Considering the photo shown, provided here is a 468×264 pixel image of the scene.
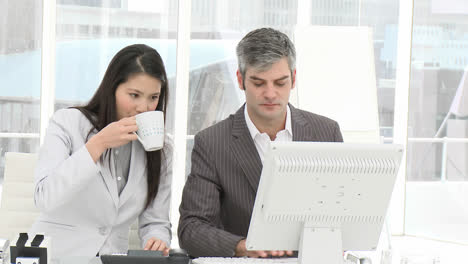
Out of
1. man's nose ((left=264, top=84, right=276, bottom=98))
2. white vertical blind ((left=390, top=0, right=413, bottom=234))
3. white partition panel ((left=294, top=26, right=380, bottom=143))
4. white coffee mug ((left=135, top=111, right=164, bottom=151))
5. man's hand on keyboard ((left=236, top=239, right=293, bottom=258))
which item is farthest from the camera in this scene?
white vertical blind ((left=390, top=0, right=413, bottom=234))

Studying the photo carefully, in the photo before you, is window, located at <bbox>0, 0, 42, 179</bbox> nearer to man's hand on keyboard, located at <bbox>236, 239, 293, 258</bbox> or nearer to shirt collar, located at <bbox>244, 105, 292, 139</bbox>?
shirt collar, located at <bbox>244, 105, 292, 139</bbox>

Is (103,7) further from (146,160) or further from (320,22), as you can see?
(146,160)

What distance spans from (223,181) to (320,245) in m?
0.56

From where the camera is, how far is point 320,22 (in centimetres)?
618

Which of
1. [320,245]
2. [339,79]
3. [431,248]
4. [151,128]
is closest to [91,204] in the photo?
[151,128]

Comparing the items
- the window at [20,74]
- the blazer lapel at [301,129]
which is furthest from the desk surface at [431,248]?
the window at [20,74]

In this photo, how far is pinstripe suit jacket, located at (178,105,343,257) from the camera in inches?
84.8

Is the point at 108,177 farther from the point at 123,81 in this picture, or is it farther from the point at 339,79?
the point at 339,79

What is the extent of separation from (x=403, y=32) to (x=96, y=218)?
15.3 ft

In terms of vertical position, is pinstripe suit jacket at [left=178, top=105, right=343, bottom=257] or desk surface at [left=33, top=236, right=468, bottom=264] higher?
pinstripe suit jacket at [left=178, top=105, right=343, bottom=257]

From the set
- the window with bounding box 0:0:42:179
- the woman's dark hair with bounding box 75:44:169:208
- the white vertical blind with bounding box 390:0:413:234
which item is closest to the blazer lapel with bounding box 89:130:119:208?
the woman's dark hair with bounding box 75:44:169:208

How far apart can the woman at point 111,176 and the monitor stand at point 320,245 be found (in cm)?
56

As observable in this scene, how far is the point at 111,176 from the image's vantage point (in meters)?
2.24

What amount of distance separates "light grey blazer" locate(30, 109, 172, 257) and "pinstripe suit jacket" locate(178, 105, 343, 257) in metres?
0.14
